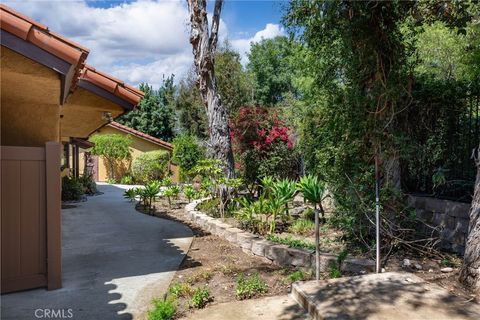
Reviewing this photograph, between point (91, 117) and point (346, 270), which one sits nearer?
point (346, 270)

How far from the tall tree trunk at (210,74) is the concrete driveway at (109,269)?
2.03 m

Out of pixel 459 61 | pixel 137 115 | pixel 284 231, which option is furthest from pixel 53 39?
pixel 137 115

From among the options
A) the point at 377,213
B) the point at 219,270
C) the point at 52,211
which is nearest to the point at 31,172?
the point at 52,211

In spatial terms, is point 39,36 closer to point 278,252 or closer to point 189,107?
point 278,252

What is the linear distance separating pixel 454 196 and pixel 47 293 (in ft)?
18.9

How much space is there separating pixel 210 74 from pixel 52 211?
562cm

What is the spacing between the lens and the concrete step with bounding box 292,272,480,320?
12.1ft

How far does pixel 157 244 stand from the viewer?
714 cm

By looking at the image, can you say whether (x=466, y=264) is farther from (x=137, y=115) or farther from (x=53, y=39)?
(x=137, y=115)

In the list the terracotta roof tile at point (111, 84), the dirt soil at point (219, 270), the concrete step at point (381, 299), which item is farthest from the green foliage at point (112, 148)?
the concrete step at point (381, 299)

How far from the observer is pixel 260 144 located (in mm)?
10984

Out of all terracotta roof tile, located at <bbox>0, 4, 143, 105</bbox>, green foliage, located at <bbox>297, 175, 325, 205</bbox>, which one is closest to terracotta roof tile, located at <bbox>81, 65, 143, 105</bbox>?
terracotta roof tile, located at <bbox>0, 4, 143, 105</bbox>

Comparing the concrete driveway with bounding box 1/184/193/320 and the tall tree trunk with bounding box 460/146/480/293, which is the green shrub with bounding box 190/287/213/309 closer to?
the concrete driveway with bounding box 1/184/193/320
